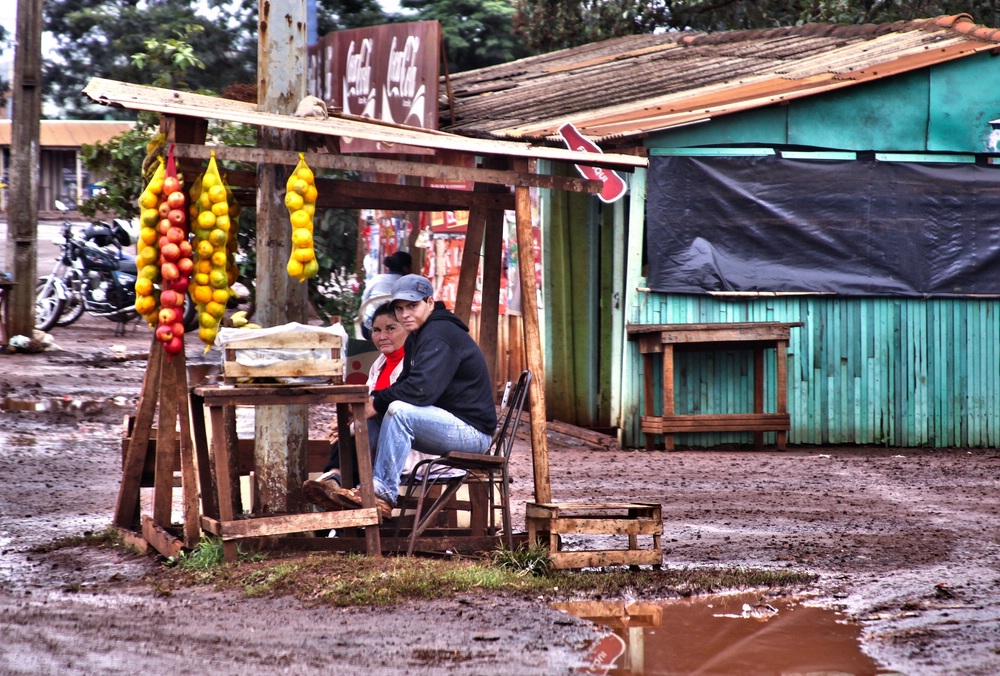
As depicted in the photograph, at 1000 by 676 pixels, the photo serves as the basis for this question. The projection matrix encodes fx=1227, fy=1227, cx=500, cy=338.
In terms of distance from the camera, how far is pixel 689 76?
1316 centimetres

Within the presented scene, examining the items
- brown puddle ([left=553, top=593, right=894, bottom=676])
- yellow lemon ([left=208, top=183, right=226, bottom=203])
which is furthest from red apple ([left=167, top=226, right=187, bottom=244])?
brown puddle ([left=553, top=593, right=894, bottom=676])

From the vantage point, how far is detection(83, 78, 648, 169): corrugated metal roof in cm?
581

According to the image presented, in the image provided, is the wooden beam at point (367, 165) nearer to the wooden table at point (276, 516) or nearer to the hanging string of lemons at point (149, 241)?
the hanging string of lemons at point (149, 241)

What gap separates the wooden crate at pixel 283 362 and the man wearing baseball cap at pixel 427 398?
20.7 inches

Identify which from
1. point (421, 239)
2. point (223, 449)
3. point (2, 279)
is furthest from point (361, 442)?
point (2, 279)

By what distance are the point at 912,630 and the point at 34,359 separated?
38.7 ft

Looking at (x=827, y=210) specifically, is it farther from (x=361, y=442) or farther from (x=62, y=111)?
(x=62, y=111)

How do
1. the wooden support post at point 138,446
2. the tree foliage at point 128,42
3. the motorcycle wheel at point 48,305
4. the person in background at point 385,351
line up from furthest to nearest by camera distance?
1. the tree foliage at point 128,42
2. the motorcycle wheel at point 48,305
3. the person in background at point 385,351
4. the wooden support post at point 138,446

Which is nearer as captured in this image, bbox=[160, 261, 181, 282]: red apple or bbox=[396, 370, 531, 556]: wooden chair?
bbox=[160, 261, 181, 282]: red apple

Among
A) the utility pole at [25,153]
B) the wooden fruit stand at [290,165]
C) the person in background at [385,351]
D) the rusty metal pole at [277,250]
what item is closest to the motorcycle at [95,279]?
the utility pole at [25,153]

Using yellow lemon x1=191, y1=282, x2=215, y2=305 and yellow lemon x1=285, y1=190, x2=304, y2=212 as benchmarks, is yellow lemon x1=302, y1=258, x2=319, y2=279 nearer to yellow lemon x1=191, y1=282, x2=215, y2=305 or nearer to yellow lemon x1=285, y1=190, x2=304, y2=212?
yellow lemon x1=285, y1=190, x2=304, y2=212

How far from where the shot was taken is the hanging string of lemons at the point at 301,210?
19.6ft

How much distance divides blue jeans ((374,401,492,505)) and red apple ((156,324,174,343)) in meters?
1.16

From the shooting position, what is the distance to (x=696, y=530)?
24.6 feet
